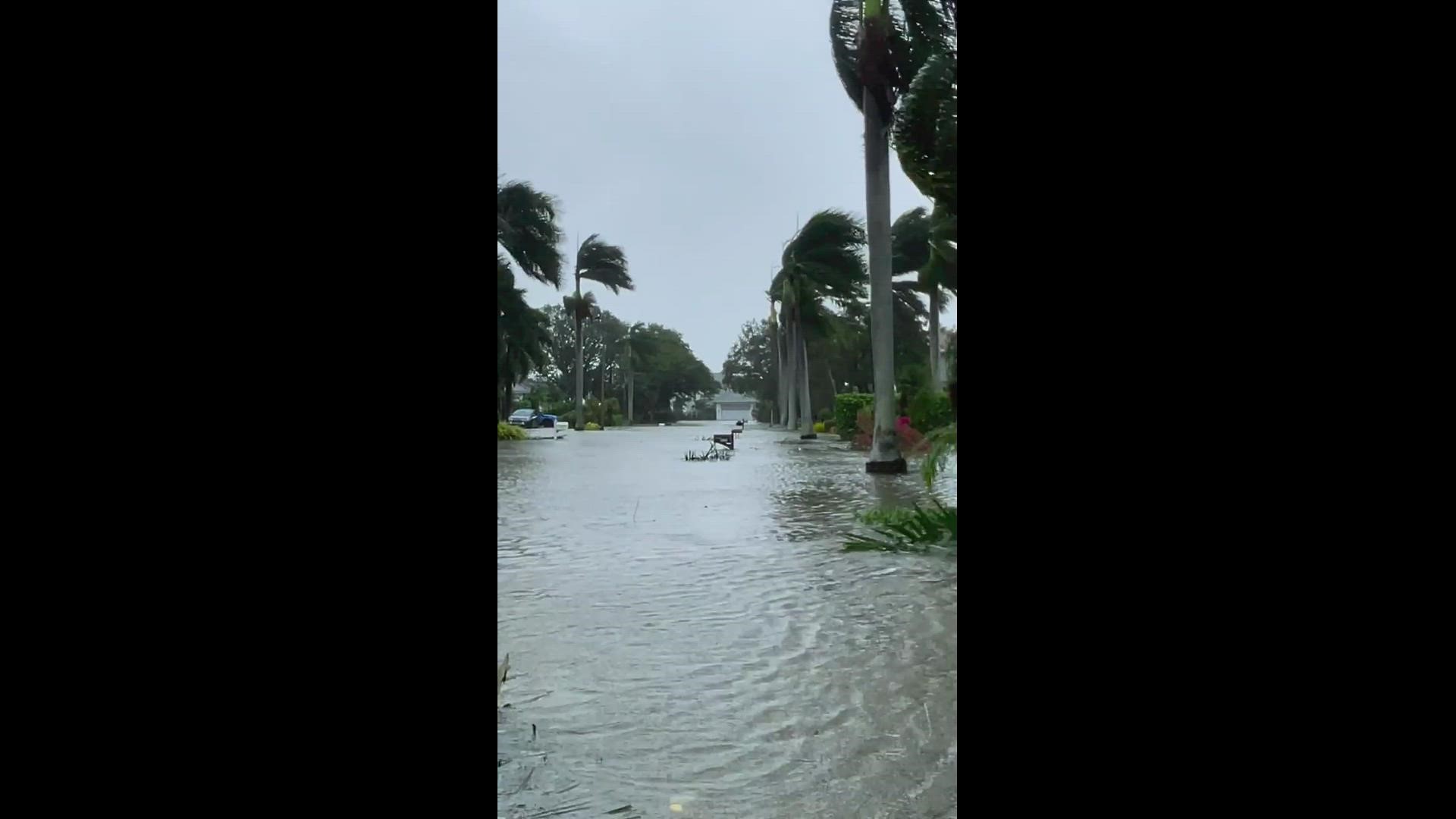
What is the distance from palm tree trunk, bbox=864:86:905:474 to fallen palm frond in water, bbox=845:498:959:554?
620 centimetres

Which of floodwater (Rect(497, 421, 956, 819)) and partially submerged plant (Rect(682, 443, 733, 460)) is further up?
partially submerged plant (Rect(682, 443, 733, 460))

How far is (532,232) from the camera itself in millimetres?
24078

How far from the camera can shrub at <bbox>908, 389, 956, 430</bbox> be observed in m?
13.9

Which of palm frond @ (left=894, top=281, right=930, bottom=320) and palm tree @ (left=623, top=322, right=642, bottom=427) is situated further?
palm tree @ (left=623, top=322, right=642, bottom=427)

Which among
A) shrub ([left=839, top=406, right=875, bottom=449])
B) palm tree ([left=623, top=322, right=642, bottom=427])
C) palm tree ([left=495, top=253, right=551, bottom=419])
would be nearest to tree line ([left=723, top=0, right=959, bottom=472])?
shrub ([left=839, top=406, right=875, bottom=449])

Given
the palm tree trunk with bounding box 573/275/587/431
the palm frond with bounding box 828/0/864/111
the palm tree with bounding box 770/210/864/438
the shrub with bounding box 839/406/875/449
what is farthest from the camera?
the palm tree trunk with bounding box 573/275/587/431

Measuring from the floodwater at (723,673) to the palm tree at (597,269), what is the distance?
91.2ft

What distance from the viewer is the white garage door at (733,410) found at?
64.9 m

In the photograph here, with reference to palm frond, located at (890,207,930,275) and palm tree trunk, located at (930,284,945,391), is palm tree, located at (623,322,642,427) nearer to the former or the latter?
palm tree trunk, located at (930,284,945,391)
